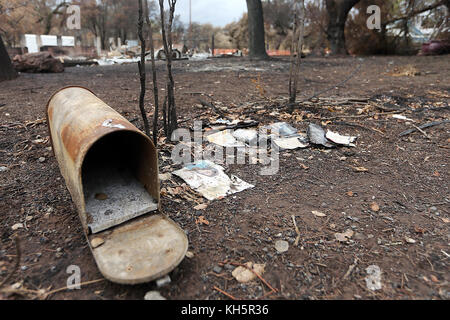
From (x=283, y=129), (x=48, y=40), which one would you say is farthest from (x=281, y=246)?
(x=48, y=40)

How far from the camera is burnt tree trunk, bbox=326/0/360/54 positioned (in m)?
14.8

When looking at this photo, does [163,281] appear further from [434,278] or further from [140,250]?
[434,278]

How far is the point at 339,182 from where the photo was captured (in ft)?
9.98

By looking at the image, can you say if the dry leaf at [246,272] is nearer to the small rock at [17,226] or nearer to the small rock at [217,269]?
the small rock at [217,269]

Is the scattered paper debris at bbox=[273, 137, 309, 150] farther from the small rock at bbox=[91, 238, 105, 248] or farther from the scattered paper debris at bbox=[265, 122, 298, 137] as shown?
the small rock at bbox=[91, 238, 105, 248]

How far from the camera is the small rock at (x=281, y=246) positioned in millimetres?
2082

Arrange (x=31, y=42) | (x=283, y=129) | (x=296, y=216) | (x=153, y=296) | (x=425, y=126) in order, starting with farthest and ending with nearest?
(x=31, y=42) < (x=425, y=126) < (x=283, y=129) < (x=296, y=216) < (x=153, y=296)

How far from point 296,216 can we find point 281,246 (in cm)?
43

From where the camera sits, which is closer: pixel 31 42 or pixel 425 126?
pixel 425 126

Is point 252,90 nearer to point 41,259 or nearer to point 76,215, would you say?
→ point 76,215

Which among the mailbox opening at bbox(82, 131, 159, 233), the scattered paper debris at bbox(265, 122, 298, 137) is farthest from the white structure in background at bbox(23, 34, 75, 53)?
the mailbox opening at bbox(82, 131, 159, 233)

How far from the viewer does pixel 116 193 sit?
2.40m

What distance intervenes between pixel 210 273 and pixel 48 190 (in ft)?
6.08

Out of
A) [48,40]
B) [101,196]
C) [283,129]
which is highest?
[48,40]
